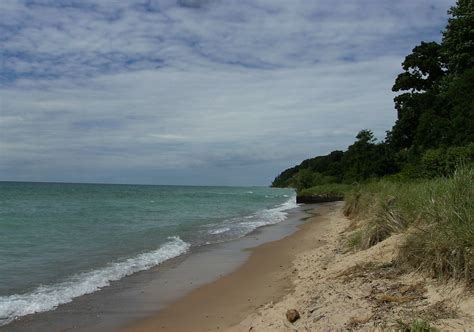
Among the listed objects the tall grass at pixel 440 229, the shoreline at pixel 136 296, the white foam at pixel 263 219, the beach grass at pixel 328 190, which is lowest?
the white foam at pixel 263 219

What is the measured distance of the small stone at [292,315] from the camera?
20.6ft

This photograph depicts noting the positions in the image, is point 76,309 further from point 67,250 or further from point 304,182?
point 304,182

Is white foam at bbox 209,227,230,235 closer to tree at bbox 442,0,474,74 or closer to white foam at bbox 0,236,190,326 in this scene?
white foam at bbox 0,236,190,326

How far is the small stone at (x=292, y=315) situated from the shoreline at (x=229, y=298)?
1027mm

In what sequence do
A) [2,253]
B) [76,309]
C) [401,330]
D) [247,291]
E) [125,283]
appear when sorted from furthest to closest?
[2,253]
[125,283]
[247,291]
[76,309]
[401,330]

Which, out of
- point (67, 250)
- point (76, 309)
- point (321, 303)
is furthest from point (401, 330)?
point (67, 250)

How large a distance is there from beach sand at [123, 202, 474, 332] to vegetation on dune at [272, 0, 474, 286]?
1.23ft

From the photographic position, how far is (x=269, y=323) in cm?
648

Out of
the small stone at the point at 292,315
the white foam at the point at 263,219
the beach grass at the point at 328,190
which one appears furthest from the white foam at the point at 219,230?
the beach grass at the point at 328,190

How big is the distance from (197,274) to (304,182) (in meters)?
55.9

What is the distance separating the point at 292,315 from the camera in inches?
250

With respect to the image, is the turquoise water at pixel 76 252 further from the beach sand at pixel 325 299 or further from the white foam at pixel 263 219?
the beach sand at pixel 325 299

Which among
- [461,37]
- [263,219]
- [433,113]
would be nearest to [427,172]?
[263,219]

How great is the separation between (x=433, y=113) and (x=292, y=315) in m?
32.2
